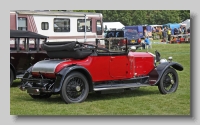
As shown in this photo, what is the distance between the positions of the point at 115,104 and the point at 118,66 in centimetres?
96

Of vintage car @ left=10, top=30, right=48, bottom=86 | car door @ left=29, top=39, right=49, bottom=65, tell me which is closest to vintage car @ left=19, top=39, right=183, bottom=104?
vintage car @ left=10, top=30, right=48, bottom=86

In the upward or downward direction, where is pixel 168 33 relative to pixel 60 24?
downward

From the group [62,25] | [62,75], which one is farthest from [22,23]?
[62,75]

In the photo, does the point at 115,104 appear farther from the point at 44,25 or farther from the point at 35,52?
the point at 44,25

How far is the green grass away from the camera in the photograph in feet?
24.8

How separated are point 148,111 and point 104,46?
198 centimetres

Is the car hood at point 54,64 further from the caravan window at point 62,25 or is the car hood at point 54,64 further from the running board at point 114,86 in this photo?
the caravan window at point 62,25

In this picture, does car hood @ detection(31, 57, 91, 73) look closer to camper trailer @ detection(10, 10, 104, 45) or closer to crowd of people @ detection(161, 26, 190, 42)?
camper trailer @ detection(10, 10, 104, 45)

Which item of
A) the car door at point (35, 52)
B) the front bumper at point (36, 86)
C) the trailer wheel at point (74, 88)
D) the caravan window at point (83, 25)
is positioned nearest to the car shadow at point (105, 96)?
the trailer wheel at point (74, 88)

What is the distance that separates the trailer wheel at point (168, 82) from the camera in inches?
369

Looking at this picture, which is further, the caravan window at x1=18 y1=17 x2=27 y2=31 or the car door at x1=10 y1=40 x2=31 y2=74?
the caravan window at x1=18 y1=17 x2=27 y2=31

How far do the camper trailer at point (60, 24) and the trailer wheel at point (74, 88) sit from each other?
908 cm

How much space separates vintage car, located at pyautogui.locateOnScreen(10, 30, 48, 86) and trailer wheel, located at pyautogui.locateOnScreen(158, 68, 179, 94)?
3.74 meters

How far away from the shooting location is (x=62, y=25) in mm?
19703
